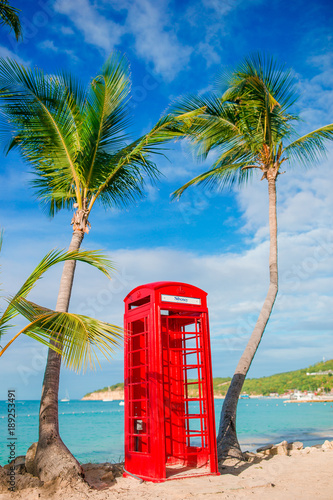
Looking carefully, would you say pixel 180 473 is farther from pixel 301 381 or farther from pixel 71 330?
pixel 301 381

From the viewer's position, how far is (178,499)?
5230 millimetres

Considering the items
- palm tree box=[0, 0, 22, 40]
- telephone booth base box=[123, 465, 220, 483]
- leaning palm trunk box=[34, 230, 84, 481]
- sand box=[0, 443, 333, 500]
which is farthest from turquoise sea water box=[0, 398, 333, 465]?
palm tree box=[0, 0, 22, 40]

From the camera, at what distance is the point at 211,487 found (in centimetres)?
575

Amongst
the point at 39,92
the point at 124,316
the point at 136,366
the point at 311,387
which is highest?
the point at 39,92

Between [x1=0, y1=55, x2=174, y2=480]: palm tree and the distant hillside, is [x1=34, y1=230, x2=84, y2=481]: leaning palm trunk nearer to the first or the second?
[x1=0, y1=55, x2=174, y2=480]: palm tree

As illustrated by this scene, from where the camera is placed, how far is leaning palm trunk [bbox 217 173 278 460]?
841 cm

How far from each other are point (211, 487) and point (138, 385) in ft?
6.07

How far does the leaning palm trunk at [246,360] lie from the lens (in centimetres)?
841

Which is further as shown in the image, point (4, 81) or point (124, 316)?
point (4, 81)

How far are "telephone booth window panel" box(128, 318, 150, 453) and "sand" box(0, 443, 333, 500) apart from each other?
0.59m

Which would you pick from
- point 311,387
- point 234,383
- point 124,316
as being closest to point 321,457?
point 234,383

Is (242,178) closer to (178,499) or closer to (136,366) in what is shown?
(136,366)

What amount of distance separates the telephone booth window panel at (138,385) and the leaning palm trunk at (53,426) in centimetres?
102

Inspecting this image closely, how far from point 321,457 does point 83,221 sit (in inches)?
281
